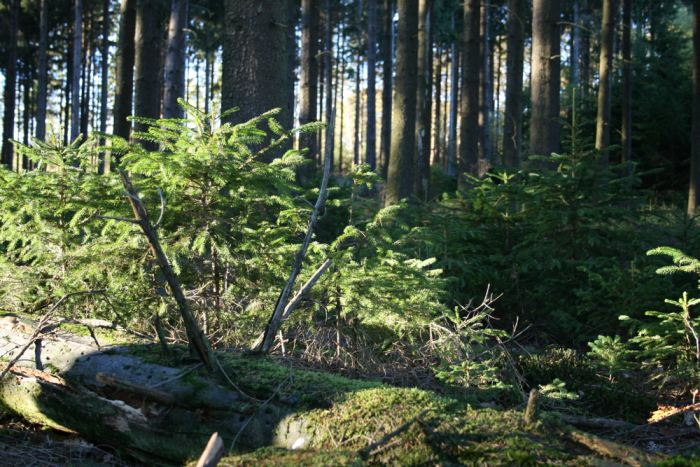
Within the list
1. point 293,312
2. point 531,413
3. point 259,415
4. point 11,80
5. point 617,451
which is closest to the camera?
point 617,451

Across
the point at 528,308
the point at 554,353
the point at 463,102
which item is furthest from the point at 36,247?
the point at 463,102

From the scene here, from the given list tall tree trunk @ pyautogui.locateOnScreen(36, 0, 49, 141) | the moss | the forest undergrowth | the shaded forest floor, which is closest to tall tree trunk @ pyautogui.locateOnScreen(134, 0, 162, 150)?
the forest undergrowth

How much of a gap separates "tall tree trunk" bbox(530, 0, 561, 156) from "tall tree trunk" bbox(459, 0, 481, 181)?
12.5 ft

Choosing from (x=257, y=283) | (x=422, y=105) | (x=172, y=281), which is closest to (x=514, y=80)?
(x=422, y=105)

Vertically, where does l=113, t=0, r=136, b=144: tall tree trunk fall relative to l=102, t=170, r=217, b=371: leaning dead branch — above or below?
above

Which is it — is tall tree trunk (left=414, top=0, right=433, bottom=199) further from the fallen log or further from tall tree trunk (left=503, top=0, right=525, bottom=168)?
the fallen log

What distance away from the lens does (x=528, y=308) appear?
6973 mm

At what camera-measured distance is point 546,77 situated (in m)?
10.2

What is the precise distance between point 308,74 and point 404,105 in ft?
14.7

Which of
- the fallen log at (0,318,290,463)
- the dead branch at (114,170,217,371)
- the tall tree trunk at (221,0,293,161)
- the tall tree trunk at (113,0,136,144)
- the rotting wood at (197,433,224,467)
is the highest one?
the tall tree trunk at (113,0,136,144)

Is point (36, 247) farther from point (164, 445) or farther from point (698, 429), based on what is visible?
point (698, 429)

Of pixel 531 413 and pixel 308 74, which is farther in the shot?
pixel 308 74

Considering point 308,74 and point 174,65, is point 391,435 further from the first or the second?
point 308,74

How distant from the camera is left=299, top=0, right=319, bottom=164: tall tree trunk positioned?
1478 cm
